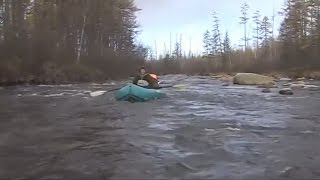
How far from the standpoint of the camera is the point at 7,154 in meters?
7.45

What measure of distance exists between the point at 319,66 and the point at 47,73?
25938 millimetres

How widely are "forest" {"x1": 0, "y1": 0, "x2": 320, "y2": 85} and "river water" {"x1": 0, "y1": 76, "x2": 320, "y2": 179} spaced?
52.3ft

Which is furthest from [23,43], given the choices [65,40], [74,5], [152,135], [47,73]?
[152,135]

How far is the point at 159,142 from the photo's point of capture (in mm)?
8711

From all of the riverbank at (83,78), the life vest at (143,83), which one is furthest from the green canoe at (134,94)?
the riverbank at (83,78)

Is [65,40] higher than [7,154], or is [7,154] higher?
[65,40]

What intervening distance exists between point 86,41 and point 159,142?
112 ft

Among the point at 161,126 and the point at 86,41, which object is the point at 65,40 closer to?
the point at 86,41

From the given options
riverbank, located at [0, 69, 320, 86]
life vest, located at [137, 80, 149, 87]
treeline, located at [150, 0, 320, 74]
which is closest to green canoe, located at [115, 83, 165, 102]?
life vest, located at [137, 80, 149, 87]

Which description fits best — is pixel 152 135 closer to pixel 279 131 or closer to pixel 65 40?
pixel 279 131

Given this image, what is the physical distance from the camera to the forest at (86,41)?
30.2 m

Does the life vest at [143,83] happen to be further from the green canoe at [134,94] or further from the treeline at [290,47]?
the treeline at [290,47]

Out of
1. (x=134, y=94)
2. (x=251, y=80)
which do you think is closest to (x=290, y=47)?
(x=251, y=80)

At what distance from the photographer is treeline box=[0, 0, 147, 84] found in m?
29.8
